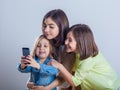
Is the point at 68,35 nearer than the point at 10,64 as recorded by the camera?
Yes

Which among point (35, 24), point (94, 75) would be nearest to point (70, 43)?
point (94, 75)

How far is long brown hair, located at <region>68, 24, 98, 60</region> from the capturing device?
3.36 feet

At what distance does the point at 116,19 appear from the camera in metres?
1.25

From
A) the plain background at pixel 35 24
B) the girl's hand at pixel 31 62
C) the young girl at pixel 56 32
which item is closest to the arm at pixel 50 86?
the young girl at pixel 56 32

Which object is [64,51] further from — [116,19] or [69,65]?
[116,19]

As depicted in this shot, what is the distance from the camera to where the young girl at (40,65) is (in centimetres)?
98

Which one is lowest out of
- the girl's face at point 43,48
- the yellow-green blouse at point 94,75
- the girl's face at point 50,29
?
the yellow-green blouse at point 94,75

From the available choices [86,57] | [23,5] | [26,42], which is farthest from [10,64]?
[86,57]

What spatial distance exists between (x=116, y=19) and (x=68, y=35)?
1.05 feet

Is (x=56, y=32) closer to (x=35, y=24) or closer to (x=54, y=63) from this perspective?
(x=54, y=63)

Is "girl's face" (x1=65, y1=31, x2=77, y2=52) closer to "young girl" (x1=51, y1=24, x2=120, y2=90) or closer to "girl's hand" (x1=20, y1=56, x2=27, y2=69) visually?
"young girl" (x1=51, y1=24, x2=120, y2=90)

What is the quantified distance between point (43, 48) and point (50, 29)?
0.26 feet

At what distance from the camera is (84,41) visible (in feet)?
3.37

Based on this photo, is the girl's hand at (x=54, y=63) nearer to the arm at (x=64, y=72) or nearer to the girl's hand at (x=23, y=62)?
the arm at (x=64, y=72)
